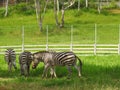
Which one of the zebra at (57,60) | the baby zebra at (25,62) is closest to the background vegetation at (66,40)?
the baby zebra at (25,62)

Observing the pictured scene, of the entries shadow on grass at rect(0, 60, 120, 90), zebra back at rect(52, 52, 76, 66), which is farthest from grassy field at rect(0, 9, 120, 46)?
zebra back at rect(52, 52, 76, 66)

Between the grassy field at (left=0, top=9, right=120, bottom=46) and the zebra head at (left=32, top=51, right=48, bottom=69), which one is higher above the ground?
the zebra head at (left=32, top=51, right=48, bottom=69)

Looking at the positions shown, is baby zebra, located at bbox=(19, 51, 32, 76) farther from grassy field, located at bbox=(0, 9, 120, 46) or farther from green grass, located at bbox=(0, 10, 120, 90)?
grassy field, located at bbox=(0, 9, 120, 46)

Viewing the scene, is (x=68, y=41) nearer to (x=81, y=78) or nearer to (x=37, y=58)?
(x=37, y=58)

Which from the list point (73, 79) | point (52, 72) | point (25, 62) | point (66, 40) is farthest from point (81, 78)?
point (66, 40)

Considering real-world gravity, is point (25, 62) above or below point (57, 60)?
below

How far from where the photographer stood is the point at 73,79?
20297 millimetres

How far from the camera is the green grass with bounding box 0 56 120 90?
1747 centimetres

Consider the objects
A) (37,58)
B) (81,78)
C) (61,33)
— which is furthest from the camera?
(61,33)

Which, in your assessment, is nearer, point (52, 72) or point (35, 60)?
point (52, 72)

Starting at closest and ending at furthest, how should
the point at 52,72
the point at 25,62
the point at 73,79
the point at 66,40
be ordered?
1. the point at 73,79
2. the point at 52,72
3. the point at 25,62
4. the point at 66,40

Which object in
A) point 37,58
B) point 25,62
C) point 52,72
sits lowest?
point 52,72

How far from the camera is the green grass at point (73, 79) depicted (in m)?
17.5

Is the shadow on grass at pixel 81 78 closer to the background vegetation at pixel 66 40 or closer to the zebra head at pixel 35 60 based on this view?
the background vegetation at pixel 66 40
